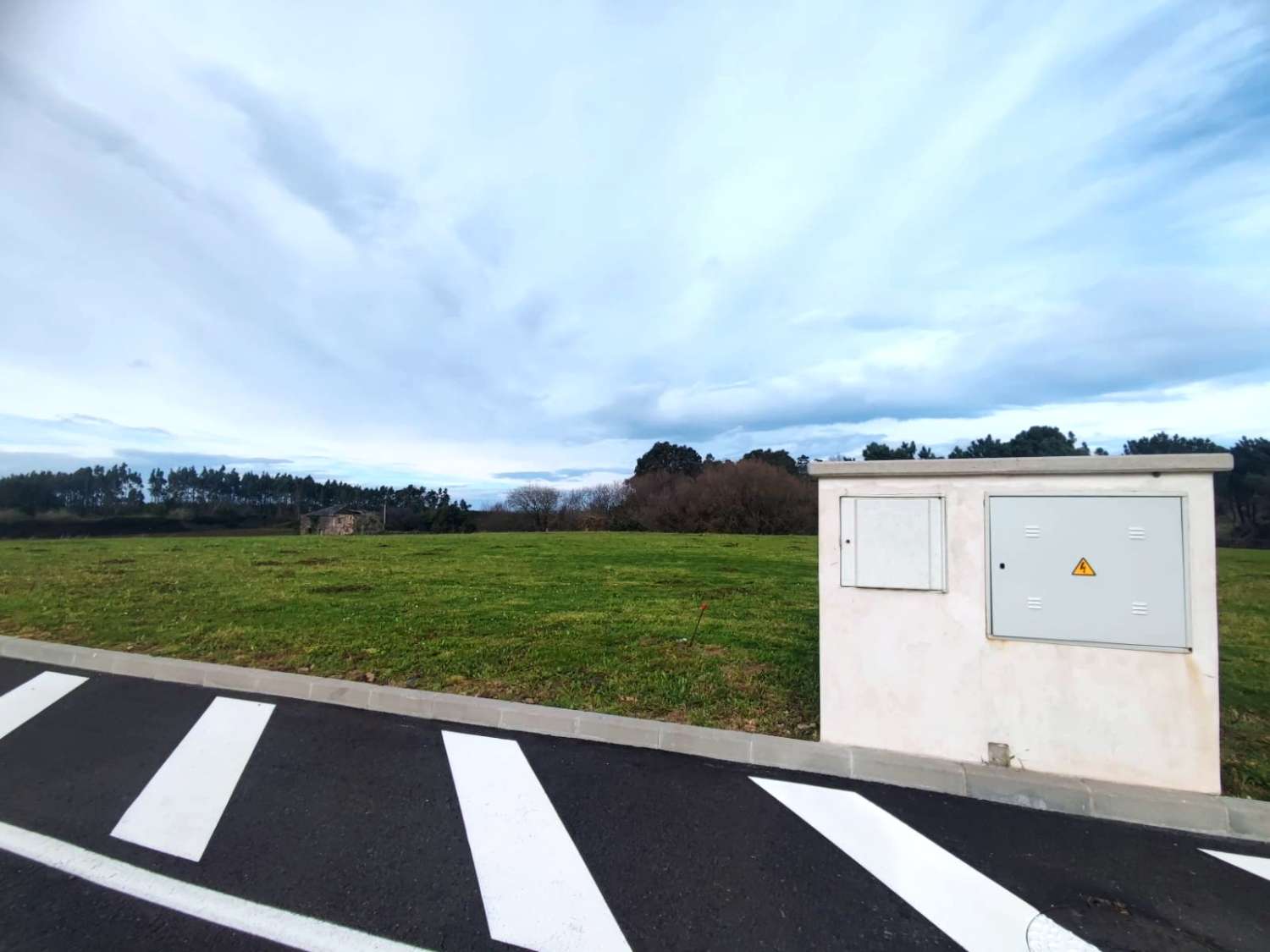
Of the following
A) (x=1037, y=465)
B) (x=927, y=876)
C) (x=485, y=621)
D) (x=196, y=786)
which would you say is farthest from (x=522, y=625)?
(x=1037, y=465)

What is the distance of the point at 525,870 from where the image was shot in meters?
2.89

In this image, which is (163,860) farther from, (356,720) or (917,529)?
(917,529)

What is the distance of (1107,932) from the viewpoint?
99.7 inches

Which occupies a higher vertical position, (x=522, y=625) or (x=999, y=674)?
(x=999, y=674)

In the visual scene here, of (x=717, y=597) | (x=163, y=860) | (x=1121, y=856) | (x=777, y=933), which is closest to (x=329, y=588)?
(x=717, y=597)

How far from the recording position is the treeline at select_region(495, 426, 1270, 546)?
128 feet

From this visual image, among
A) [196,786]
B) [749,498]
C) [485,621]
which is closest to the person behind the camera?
[196,786]

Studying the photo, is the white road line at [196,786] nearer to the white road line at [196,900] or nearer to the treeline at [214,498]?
the white road line at [196,900]

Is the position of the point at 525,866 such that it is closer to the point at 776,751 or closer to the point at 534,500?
the point at 776,751

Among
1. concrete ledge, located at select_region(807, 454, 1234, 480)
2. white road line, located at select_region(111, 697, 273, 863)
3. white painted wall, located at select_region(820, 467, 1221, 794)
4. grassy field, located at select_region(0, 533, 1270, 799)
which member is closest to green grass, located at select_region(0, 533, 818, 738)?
grassy field, located at select_region(0, 533, 1270, 799)

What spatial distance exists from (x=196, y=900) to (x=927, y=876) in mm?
3086

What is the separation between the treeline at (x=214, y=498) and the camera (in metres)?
47.1

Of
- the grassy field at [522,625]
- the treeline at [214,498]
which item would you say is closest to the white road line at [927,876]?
the grassy field at [522,625]

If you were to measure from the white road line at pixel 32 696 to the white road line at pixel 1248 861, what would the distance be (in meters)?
7.15
